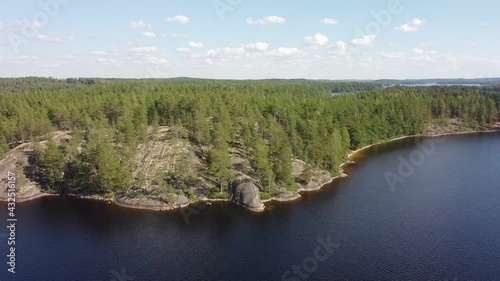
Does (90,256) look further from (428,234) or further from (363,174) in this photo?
(363,174)

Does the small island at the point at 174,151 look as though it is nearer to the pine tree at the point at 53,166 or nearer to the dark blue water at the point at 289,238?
the pine tree at the point at 53,166

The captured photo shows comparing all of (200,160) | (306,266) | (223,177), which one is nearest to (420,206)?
(306,266)

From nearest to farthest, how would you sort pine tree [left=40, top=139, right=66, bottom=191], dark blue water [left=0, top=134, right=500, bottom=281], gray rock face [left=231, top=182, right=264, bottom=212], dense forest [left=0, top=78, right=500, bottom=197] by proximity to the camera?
dark blue water [left=0, top=134, right=500, bottom=281]
gray rock face [left=231, top=182, right=264, bottom=212]
dense forest [left=0, top=78, right=500, bottom=197]
pine tree [left=40, top=139, right=66, bottom=191]

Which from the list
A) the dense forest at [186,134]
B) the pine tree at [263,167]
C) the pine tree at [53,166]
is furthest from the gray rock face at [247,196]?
the pine tree at [53,166]

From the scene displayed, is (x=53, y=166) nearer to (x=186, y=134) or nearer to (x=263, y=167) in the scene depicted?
(x=186, y=134)

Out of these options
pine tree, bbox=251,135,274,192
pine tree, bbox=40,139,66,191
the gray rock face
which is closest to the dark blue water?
the gray rock face

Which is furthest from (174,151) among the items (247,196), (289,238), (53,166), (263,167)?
(289,238)

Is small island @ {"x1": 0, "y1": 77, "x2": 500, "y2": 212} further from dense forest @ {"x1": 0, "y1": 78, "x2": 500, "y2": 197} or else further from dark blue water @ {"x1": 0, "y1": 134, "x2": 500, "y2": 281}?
dark blue water @ {"x1": 0, "y1": 134, "x2": 500, "y2": 281}
